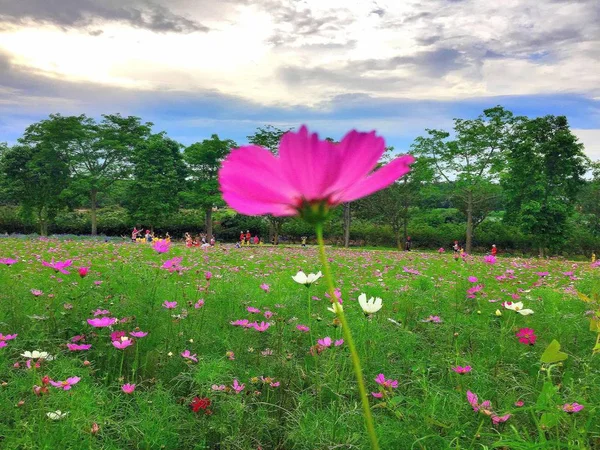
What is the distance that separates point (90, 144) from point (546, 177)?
26.0m

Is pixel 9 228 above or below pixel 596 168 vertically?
below

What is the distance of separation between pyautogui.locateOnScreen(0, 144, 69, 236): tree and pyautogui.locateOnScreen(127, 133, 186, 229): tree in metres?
4.82

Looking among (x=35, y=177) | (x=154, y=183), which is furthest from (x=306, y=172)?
(x=35, y=177)

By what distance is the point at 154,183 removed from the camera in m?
25.2

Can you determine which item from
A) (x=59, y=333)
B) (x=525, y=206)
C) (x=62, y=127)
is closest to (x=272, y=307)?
(x=59, y=333)

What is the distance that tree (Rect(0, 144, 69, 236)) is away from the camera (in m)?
26.6

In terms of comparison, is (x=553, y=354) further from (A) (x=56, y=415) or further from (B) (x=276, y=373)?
(B) (x=276, y=373)

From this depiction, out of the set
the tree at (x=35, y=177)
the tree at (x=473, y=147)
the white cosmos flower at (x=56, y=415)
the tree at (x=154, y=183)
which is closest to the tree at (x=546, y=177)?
the tree at (x=473, y=147)

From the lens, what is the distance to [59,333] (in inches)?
93.8

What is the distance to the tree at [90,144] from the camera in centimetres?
2633

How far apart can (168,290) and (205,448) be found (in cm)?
202

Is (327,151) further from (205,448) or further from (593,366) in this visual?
(593,366)

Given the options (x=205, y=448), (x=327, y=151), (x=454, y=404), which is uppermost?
(x=327, y=151)

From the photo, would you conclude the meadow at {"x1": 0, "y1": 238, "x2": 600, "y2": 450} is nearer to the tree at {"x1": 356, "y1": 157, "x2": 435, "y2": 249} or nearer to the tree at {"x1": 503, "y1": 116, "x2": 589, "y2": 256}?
the tree at {"x1": 503, "y1": 116, "x2": 589, "y2": 256}
